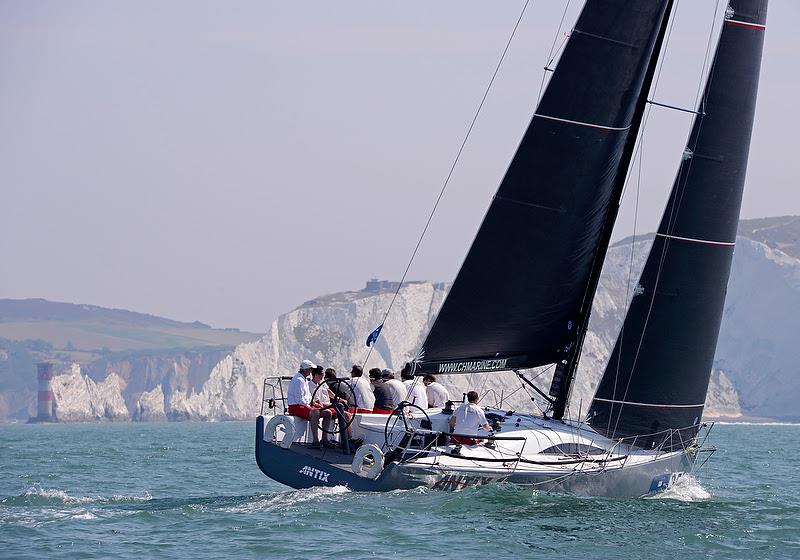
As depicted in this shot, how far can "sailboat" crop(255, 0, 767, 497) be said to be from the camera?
1764 cm

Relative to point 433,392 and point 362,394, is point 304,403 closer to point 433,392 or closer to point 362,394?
point 362,394

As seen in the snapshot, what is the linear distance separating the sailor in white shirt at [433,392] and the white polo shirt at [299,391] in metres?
1.84

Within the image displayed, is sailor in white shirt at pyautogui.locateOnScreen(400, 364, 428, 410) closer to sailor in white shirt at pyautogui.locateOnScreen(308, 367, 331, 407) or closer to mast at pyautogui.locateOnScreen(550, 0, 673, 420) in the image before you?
Result: sailor in white shirt at pyautogui.locateOnScreen(308, 367, 331, 407)

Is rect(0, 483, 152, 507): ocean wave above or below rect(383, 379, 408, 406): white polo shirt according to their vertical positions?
below

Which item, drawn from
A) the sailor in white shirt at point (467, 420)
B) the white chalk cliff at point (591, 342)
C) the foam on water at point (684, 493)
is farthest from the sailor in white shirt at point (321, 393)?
the white chalk cliff at point (591, 342)

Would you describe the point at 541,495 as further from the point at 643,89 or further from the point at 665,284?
the point at 643,89

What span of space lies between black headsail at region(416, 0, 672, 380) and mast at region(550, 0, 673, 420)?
16 cm

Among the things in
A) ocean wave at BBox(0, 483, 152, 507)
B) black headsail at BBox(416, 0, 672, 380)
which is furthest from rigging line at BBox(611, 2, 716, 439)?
ocean wave at BBox(0, 483, 152, 507)

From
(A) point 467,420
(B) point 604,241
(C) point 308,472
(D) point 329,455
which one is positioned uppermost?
(B) point 604,241

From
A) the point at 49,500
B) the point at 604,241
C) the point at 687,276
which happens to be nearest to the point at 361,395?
the point at 604,241

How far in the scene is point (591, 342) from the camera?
96.8 m

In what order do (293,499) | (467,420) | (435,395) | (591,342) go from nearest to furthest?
(293,499) < (467,420) < (435,395) < (591,342)

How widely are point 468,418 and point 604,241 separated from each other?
11.6ft

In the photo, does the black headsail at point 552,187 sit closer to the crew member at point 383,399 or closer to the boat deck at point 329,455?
the crew member at point 383,399
